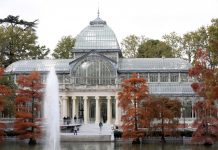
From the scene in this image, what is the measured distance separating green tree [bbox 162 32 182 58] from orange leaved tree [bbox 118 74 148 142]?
36819mm

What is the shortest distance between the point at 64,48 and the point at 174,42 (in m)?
23.1

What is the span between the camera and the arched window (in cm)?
7612

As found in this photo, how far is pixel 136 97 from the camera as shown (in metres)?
58.1

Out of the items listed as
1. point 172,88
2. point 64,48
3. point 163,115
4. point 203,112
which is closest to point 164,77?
point 172,88

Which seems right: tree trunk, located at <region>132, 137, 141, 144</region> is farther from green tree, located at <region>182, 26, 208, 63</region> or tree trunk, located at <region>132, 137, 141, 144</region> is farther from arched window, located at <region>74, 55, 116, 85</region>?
green tree, located at <region>182, 26, 208, 63</region>

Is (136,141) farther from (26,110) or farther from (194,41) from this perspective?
(194,41)

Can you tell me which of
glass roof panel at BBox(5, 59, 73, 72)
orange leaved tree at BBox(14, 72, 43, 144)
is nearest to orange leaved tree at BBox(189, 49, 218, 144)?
orange leaved tree at BBox(14, 72, 43, 144)

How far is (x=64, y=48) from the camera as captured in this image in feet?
336

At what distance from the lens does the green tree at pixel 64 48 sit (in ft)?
336

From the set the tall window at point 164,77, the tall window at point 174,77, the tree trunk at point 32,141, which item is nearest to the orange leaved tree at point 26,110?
the tree trunk at point 32,141

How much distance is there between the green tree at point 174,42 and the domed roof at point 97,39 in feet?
58.8

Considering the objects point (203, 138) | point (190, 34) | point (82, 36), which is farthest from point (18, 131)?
point (190, 34)

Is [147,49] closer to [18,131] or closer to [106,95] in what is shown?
[106,95]

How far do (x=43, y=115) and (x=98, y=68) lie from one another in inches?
493
